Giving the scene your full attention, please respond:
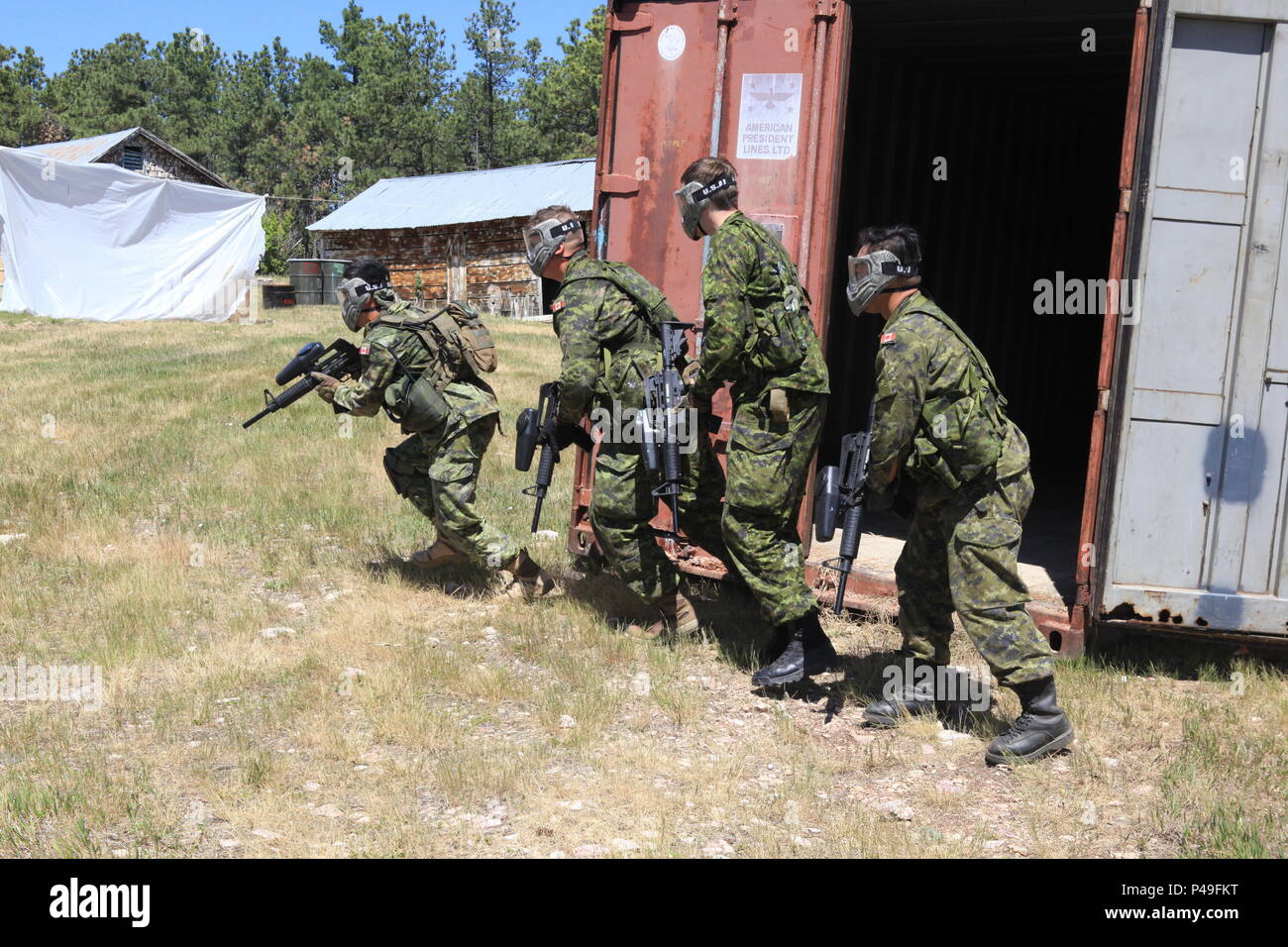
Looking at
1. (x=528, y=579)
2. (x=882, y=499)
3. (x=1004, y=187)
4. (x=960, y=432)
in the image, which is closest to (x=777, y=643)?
(x=882, y=499)

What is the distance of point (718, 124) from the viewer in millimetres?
5898

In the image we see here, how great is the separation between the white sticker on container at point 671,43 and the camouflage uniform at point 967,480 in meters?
2.41

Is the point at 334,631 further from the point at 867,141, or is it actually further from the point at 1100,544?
the point at 867,141

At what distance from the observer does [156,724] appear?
4688mm

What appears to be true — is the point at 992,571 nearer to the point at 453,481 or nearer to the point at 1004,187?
the point at 453,481

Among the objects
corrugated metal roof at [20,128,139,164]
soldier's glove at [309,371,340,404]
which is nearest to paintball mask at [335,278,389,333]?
soldier's glove at [309,371,340,404]

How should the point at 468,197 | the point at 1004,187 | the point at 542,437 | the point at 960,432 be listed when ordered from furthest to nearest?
the point at 468,197 → the point at 1004,187 → the point at 542,437 → the point at 960,432

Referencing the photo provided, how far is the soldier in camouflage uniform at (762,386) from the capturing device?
15.5 feet

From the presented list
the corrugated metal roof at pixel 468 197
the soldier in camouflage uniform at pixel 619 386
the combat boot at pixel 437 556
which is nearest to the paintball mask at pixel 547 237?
the soldier in camouflage uniform at pixel 619 386

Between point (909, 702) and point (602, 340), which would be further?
point (602, 340)

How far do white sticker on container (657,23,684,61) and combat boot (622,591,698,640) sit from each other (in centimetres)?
276

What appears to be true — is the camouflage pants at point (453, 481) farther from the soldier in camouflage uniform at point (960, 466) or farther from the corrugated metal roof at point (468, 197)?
the corrugated metal roof at point (468, 197)

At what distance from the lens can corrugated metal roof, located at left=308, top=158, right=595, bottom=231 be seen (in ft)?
91.5

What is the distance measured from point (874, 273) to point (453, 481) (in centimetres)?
257
